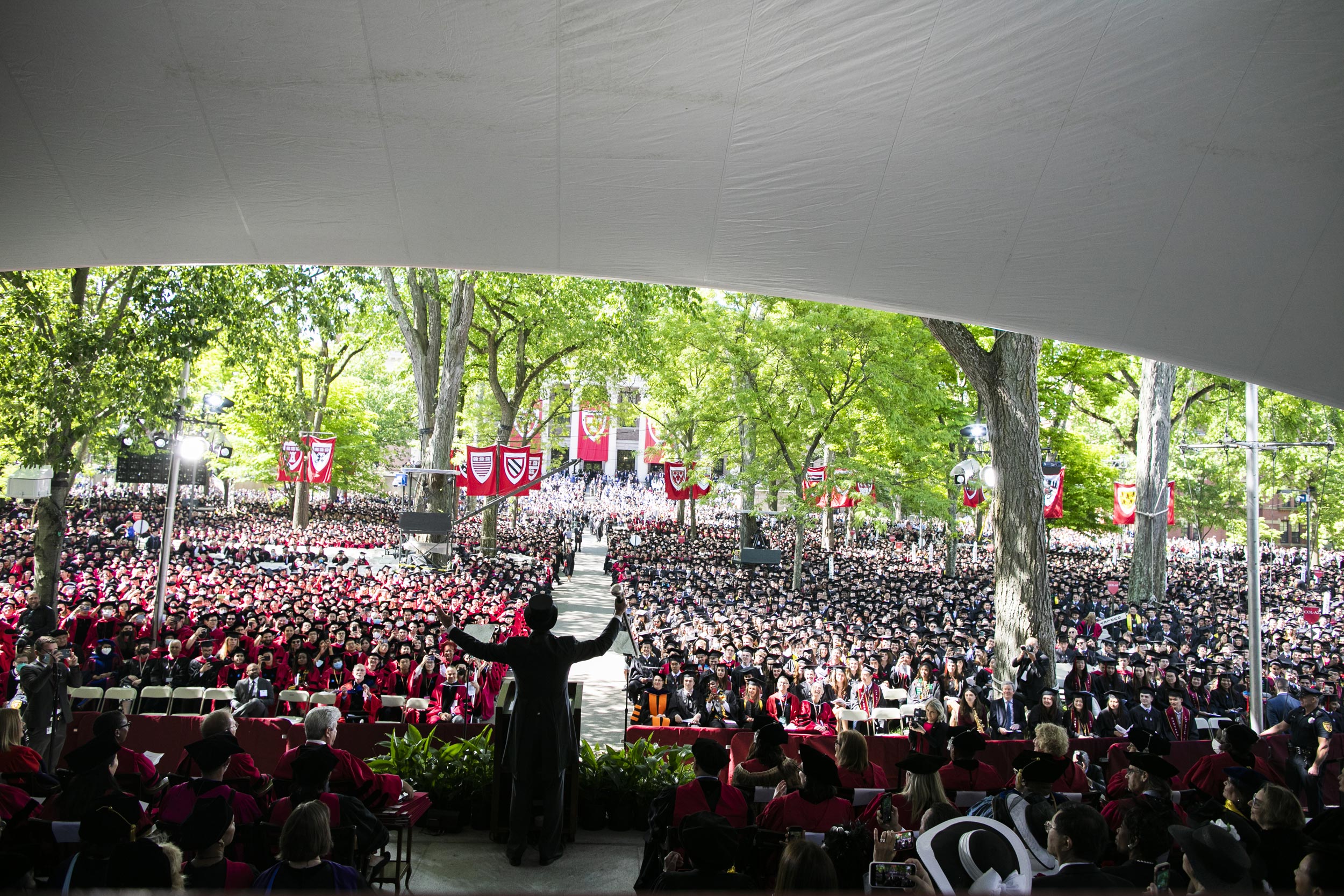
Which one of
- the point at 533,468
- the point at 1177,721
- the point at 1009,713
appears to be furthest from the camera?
the point at 533,468

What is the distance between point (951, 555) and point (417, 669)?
931 inches

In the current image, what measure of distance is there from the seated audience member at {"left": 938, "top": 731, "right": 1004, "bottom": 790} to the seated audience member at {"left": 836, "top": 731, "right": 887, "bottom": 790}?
0.52 metres

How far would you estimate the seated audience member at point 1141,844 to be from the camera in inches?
159

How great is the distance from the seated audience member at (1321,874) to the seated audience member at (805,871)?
199cm

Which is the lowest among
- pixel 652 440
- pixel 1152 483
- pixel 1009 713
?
pixel 1009 713

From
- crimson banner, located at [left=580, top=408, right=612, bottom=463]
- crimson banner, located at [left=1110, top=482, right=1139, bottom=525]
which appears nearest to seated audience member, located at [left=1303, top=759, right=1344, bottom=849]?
crimson banner, located at [left=1110, top=482, right=1139, bottom=525]

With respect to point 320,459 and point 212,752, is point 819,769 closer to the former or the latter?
point 212,752

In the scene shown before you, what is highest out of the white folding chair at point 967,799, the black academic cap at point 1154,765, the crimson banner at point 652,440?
the crimson banner at point 652,440

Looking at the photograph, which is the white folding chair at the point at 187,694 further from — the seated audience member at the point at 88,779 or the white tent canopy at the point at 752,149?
the seated audience member at the point at 88,779

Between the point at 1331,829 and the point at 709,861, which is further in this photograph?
the point at 1331,829

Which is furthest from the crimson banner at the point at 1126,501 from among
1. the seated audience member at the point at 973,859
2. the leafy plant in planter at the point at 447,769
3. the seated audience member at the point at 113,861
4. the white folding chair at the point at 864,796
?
the seated audience member at the point at 113,861

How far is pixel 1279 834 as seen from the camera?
4434mm

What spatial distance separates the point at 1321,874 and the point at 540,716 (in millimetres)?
4041

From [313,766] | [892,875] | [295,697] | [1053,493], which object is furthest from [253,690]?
[1053,493]
